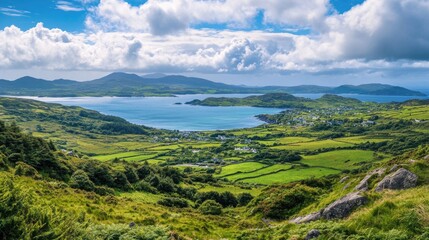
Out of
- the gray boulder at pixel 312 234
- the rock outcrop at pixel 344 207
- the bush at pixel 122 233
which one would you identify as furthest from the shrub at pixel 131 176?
the gray boulder at pixel 312 234

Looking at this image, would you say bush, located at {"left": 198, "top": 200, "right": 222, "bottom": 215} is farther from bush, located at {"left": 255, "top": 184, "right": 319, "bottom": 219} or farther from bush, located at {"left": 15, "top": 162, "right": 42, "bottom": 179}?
bush, located at {"left": 15, "top": 162, "right": 42, "bottom": 179}

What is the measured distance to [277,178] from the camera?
89875 mm

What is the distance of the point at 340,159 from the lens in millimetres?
112688

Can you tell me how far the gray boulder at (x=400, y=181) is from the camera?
23562mm

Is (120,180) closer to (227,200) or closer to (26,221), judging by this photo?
(227,200)

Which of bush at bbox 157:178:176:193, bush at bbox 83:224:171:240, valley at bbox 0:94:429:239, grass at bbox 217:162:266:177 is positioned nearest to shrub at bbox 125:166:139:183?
valley at bbox 0:94:429:239

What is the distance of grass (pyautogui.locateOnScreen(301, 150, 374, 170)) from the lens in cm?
10444

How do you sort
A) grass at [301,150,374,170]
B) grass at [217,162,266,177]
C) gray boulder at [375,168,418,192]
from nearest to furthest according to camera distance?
1. gray boulder at [375,168,418,192]
2. grass at [217,162,266,177]
3. grass at [301,150,374,170]

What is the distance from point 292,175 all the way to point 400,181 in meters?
69.3

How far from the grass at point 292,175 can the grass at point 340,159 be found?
6.30 m

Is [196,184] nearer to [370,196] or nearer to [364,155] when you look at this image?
[370,196]

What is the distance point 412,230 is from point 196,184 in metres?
57.8

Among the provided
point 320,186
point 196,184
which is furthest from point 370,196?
point 196,184

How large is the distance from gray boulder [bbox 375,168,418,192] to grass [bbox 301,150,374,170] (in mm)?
79236
